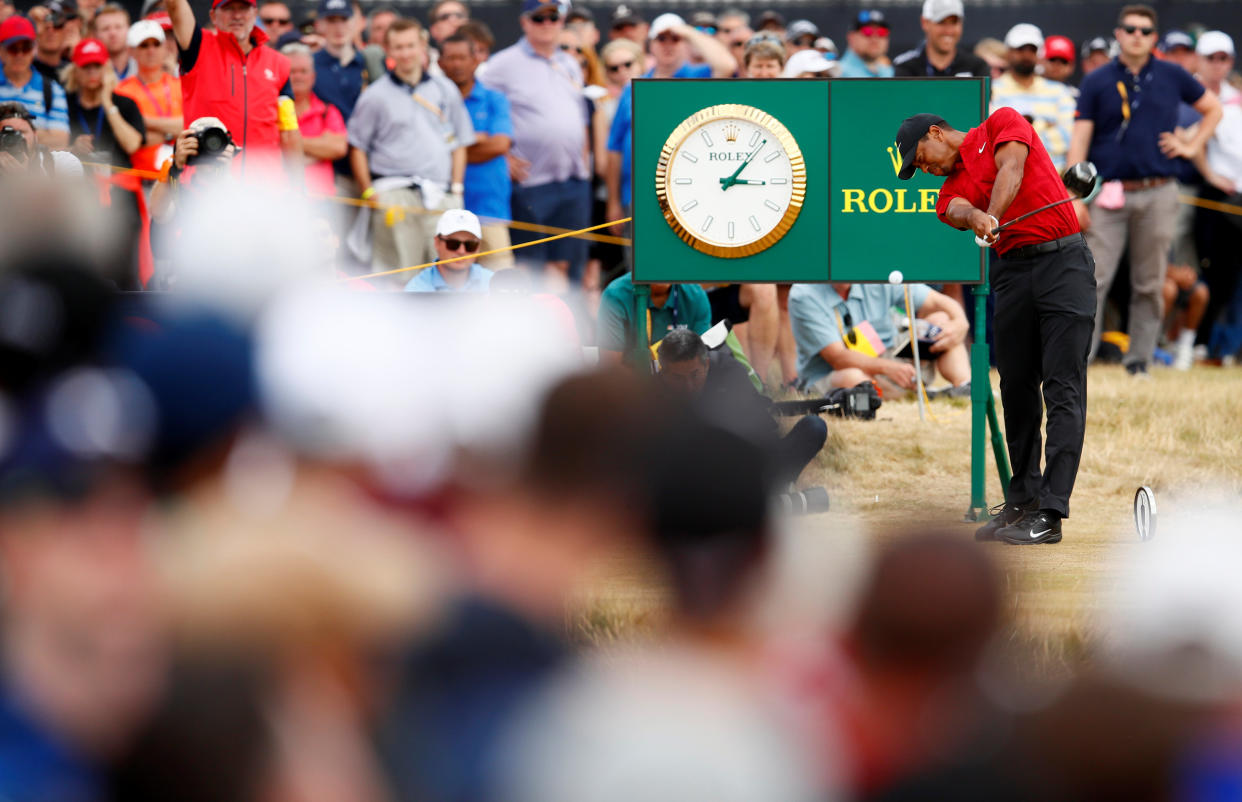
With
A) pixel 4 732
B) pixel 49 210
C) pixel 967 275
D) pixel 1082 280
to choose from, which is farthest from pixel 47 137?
pixel 4 732

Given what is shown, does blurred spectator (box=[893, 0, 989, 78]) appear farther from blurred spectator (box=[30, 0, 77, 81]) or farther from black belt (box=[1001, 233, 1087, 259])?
blurred spectator (box=[30, 0, 77, 81])

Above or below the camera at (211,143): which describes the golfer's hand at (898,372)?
below

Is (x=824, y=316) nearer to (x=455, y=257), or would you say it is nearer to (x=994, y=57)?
(x=455, y=257)

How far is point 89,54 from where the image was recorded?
8.27 meters

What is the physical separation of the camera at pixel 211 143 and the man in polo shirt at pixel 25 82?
239 cm

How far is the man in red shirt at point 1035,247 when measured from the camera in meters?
5.74

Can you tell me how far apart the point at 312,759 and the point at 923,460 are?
6.16 metres

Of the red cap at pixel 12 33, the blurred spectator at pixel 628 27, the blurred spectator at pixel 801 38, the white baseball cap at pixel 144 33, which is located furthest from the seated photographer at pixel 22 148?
the blurred spectator at pixel 801 38

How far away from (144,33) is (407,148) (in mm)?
1524

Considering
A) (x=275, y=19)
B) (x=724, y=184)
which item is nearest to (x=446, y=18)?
(x=275, y=19)

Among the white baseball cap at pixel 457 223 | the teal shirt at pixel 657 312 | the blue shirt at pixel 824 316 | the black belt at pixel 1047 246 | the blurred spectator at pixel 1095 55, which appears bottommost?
the blue shirt at pixel 824 316

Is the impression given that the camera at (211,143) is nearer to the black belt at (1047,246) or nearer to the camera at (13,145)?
the camera at (13,145)

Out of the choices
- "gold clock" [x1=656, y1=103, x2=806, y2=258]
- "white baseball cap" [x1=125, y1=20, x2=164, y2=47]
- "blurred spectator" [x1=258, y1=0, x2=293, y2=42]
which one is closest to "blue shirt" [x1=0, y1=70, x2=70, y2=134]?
"white baseball cap" [x1=125, y1=20, x2=164, y2=47]

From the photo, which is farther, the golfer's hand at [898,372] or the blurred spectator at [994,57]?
the blurred spectator at [994,57]
